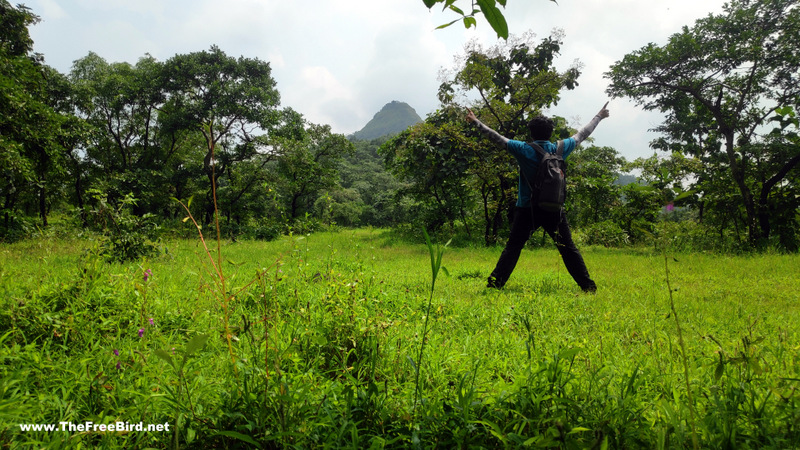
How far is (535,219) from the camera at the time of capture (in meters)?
4.07

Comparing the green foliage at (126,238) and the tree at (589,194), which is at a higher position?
the tree at (589,194)

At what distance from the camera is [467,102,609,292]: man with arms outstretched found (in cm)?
401

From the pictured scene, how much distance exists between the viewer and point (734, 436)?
1.18 metres

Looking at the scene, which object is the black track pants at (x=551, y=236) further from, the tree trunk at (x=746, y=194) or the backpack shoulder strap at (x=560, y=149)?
the tree trunk at (x=746, y=194)

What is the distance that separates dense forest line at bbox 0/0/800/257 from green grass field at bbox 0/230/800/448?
1.89 meters

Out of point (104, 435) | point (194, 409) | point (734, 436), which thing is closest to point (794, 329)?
point (734, 436)

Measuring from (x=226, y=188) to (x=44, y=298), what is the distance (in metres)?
17.2

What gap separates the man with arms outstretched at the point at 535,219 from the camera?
4.01 metres

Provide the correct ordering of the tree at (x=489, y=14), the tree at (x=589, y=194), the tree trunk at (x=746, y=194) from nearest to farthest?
1. the tree at (x=489, y=14)
2. the tree trunk at (x=746, y=194)
3. the tree at (x=589, y=194)

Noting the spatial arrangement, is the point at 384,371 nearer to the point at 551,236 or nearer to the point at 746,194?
the point at 551,236

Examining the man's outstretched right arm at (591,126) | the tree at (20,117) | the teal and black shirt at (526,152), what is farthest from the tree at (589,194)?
the tree at (20,117)

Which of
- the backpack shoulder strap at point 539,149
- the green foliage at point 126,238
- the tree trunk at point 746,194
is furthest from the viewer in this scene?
the tree trunk at point 746,194

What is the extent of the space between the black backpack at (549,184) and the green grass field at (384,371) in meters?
1.10

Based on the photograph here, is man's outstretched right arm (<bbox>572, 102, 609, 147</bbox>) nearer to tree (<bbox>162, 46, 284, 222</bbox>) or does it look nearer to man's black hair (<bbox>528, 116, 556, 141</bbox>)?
man's black hair (<bbox>528, 116, 556, 141</bbox>)
